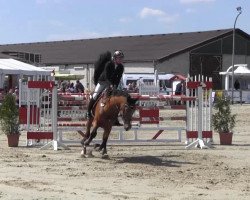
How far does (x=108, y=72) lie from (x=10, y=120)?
11.7ft

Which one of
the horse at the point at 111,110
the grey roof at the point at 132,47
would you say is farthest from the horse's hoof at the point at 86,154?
the grey roof at the point at 132,47

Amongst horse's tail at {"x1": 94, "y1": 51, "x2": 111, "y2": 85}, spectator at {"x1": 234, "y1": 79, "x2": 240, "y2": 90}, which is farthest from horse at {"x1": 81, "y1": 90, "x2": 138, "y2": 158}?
spectator at {"x1": 234, "y1": 79, "x2": 240, "y2": 90}

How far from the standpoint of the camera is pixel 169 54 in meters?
64.1

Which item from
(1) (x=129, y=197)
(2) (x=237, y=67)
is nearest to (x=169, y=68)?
(2) (x=237, y=67)

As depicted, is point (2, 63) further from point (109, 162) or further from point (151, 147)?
point (109, 162)

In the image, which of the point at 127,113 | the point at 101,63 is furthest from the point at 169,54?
the point at 127,113

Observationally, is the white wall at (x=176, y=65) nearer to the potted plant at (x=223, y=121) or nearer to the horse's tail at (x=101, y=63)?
the potted plant at (x=223, y=121)

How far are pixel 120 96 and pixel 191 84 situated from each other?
4302mm

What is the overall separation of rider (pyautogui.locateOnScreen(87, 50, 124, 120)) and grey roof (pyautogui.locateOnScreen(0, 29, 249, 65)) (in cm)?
4758

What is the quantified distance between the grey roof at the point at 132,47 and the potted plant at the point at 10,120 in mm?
45779

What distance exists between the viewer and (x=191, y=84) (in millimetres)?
18000

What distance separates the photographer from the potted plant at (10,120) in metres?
16.9

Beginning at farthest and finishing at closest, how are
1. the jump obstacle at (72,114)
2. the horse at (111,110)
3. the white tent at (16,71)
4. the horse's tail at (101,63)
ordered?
the white tent at (16,71), the jump obstacle at (72,114), the horse's tail at (101,63), the horse at (111,110)

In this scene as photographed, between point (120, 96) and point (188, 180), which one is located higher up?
point (120, 96)
